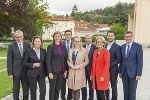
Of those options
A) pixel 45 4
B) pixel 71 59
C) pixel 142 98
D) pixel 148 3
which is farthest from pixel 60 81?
pixel 45 4

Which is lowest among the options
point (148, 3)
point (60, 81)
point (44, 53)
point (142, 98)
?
point (142, 98)

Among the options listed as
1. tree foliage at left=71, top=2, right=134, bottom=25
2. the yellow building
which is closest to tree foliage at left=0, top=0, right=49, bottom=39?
the yellow building

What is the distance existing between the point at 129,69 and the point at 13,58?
2.85 meters

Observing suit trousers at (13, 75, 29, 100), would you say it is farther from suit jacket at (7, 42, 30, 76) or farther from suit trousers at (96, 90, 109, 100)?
suit trousers at (96, 90, 109, 100)

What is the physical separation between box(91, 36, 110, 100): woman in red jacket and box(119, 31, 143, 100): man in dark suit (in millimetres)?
552

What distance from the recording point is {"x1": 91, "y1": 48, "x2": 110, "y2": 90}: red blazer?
32.0ft

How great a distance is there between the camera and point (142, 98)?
11852mm

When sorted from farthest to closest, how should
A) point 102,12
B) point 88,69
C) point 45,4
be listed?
point 102,12
point 45,4
point 88,69

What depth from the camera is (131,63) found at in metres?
10.0

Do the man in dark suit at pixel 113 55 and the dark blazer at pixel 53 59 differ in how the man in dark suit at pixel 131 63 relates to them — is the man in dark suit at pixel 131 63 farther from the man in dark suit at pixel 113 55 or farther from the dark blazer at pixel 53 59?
the dark blazer at pixel 53 59

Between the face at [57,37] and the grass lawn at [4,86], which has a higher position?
the face at [57,37]

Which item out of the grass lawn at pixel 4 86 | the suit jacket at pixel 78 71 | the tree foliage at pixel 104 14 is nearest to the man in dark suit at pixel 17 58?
the suit jacket at pixel 78 71

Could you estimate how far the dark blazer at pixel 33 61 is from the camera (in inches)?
388

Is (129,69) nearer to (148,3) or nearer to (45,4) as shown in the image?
(148,3)
